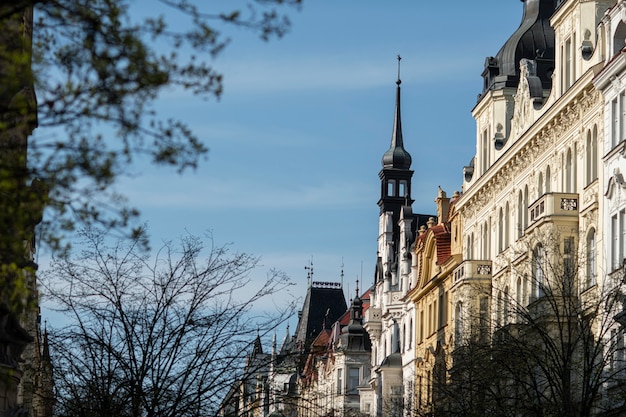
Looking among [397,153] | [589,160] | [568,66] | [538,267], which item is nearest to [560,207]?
[589,160]

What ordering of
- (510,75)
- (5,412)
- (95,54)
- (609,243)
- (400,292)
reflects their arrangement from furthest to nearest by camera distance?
1. (400,292)
2. (510,75)
3. (609,243)
4. (5,412)
5. (95,54)

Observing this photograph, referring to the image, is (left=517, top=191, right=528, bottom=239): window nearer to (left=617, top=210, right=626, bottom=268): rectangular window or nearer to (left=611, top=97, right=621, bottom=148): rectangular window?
(left=611, top=97, right=621, bottom=148): rectangular window

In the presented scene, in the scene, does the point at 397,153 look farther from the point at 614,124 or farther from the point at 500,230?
the point at 614,124

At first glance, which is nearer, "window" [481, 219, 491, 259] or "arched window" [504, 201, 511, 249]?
"arched window" [504, 201, 511, 249]

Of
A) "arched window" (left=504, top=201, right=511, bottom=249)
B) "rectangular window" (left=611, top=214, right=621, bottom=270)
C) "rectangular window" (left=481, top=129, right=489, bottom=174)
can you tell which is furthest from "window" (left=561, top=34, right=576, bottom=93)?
"rectangular window" (left=481, top=129, right=489, bottom=174)

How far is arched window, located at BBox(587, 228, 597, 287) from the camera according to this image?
44531 millimetres

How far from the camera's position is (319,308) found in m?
141

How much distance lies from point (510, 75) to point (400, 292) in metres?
28.6

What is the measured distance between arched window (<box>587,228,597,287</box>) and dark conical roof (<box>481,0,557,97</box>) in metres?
13.9

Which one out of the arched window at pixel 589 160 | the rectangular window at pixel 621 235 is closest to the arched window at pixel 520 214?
the arched window at pixel 589 160

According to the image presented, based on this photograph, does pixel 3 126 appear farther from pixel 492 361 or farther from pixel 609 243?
pixel 609 243

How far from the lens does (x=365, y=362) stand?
102 m

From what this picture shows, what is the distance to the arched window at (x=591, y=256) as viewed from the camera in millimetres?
44531

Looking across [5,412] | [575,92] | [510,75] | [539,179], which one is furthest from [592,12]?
[5,412]
